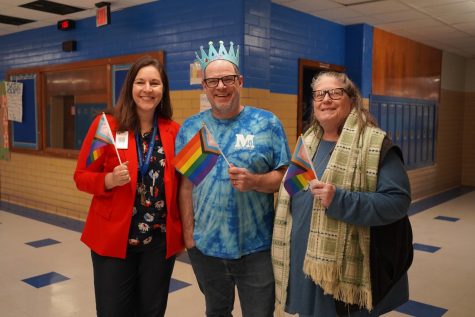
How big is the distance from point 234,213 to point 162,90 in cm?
66

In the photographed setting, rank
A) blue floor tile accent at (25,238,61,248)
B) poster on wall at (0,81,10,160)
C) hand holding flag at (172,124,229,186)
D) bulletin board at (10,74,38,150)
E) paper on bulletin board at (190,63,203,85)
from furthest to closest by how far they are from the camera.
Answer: poster on wall at (0,81,10,160), bulletin board at (10,74,38,150), blue floor tile accent at (25,238,61,248), paper on bulletin board at (190,63,203,85), hand holding flag at (172,124,229,186)

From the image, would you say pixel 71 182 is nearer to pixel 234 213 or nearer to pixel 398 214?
pixel 234 213

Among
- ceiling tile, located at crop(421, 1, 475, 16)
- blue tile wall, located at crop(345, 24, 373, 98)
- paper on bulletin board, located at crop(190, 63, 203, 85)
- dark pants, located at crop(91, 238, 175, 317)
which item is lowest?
dark pants, located at crop(91, 238, 175, 317)

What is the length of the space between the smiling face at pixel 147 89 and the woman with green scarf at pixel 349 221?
27.7 inches

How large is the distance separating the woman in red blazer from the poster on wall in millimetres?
5703

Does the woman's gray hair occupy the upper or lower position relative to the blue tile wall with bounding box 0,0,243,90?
lower

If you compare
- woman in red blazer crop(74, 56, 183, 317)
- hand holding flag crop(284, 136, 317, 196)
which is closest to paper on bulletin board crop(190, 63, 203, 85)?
woman in red blazer crop(74, 56, 183, 317)

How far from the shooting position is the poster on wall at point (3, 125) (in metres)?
6.90

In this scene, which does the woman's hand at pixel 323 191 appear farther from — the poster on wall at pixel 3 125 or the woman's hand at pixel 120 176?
the poster on wall at pixel 3 125

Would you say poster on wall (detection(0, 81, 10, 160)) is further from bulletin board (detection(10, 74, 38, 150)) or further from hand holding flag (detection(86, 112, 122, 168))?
hand holding flag (detection(86, 112, 122, 168))

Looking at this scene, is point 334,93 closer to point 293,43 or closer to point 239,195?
point 239,195

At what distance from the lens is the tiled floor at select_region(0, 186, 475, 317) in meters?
3.26

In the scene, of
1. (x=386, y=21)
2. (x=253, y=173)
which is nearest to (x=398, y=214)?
(x=253, y=173)

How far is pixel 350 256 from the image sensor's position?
1.66 m
